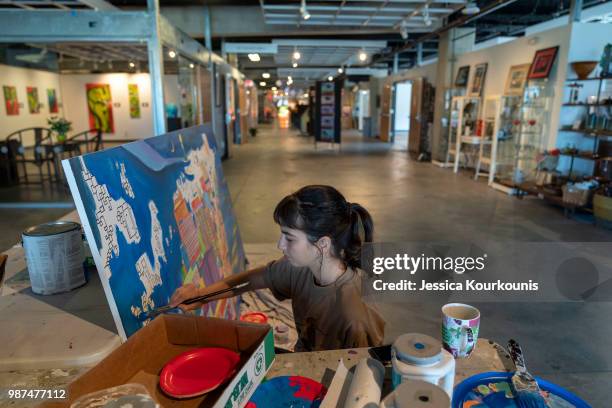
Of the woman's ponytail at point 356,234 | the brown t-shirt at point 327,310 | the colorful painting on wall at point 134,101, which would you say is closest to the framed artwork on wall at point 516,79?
the woman's ponytail at point 356,234

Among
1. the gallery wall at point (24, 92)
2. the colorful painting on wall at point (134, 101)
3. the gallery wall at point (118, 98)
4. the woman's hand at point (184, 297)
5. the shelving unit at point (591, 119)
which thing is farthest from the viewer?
the colorful painting on wall at point (134, 101)

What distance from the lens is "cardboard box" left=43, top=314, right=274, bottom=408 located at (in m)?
0.99

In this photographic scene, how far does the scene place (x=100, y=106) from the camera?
52.9 feet

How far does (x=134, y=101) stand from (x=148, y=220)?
16.1m

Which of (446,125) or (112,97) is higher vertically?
(112,97)

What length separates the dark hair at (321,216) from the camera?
163cm

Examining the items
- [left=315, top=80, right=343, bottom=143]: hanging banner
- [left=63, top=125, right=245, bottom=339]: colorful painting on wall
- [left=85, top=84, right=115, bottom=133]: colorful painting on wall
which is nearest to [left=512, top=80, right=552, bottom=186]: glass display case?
[left=63, top=125, right=245, bottom=339]: colorful painting on wall

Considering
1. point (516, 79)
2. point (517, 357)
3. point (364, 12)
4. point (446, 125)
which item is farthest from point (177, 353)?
point (446, 125)

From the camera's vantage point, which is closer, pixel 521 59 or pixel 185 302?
pixel 185 302

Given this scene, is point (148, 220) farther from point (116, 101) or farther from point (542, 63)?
point (116, 101)

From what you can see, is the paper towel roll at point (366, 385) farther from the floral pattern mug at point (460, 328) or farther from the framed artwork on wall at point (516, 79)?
the framed artwork on wall at point (516, 79)

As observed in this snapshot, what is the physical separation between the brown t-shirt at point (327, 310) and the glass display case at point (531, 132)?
6317 millimetres

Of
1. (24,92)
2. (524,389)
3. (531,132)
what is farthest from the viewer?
(24,92)

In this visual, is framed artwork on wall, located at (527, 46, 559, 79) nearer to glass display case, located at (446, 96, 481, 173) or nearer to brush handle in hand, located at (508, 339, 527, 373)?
glass display case, located at (446, 96, 481, 173)
